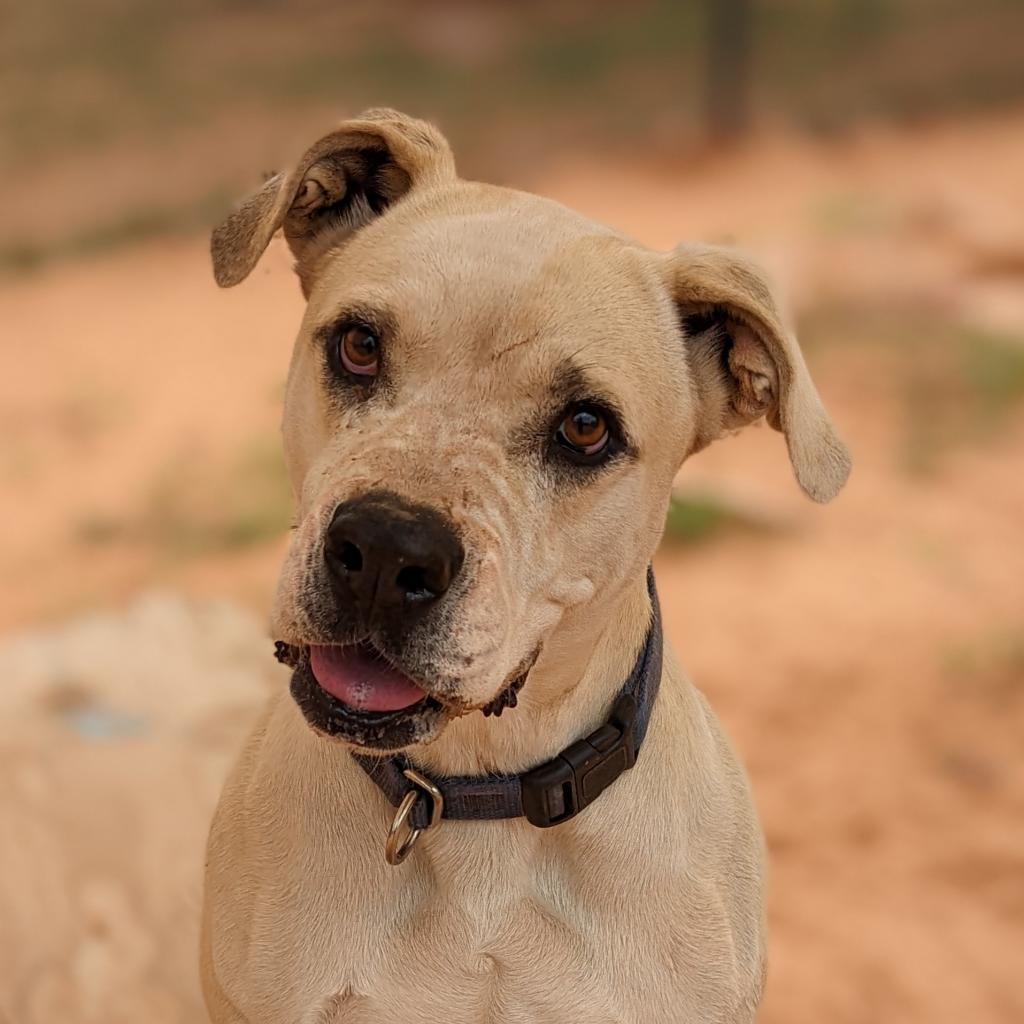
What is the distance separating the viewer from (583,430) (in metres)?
2.37

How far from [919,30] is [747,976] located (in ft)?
37.7

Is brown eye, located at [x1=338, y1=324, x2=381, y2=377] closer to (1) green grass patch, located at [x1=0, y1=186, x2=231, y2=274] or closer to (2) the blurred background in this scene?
(2) the blurred background

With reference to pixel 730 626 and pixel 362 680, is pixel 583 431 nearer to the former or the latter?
pixel 362 680

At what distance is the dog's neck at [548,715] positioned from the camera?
2.50 metres

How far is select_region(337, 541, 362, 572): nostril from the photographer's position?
6.77ft

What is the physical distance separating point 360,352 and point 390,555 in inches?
19.6

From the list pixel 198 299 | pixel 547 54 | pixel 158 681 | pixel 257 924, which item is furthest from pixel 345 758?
pixel 547 54

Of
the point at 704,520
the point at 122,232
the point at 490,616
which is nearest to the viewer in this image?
the point at 490,616

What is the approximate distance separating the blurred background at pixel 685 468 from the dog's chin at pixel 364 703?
108 centimetres

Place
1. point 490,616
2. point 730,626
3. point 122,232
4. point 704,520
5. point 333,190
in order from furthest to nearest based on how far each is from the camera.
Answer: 1. point 122,232
2. point 704,520
3. point 730,626
4. point 333,190
5. point 490,616

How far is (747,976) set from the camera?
8.59 ft

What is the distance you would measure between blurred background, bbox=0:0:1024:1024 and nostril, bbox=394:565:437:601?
1.13 m

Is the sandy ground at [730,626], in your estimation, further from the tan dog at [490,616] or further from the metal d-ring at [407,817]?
the metal d-ring at [407,817]

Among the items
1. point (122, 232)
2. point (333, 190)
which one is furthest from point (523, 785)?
point (122, 232)
